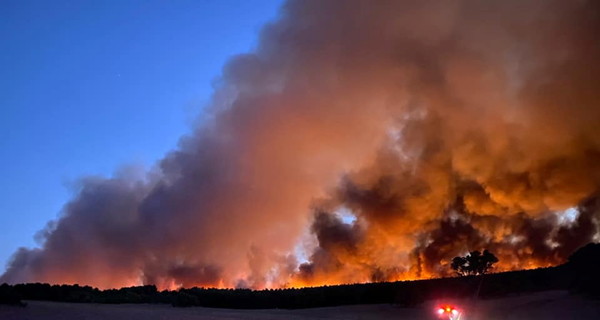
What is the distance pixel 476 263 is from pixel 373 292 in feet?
36.9

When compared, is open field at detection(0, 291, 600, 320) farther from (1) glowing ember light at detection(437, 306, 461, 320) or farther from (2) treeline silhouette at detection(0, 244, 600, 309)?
(1) glowing ember light at detection(437, 306, 461, 320)

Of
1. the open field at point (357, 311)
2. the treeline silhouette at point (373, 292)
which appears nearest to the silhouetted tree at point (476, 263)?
the treeline silhouette at point (373, 292)

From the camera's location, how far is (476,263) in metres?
56.7

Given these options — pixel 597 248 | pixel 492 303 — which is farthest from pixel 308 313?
pixel 597 248

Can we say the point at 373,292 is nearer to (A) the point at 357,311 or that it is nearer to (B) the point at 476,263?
(A) the point at 357,311

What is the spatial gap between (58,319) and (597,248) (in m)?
35.7

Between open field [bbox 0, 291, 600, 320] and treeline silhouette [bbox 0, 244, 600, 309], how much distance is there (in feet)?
5.40

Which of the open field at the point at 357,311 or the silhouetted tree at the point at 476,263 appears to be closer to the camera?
the open field at the point at 357,311

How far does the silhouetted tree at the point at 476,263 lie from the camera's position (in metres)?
56.6

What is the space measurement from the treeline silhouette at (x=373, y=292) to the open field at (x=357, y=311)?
5.40 feet

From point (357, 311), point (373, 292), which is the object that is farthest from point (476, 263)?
point (357, 311)

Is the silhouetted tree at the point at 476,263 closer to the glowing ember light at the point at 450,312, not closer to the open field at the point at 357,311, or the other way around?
the open field at the point at 357,311

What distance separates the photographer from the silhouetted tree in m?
56.6

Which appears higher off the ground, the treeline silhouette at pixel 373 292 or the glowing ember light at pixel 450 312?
the treeline silhouette at pixel 373 292
